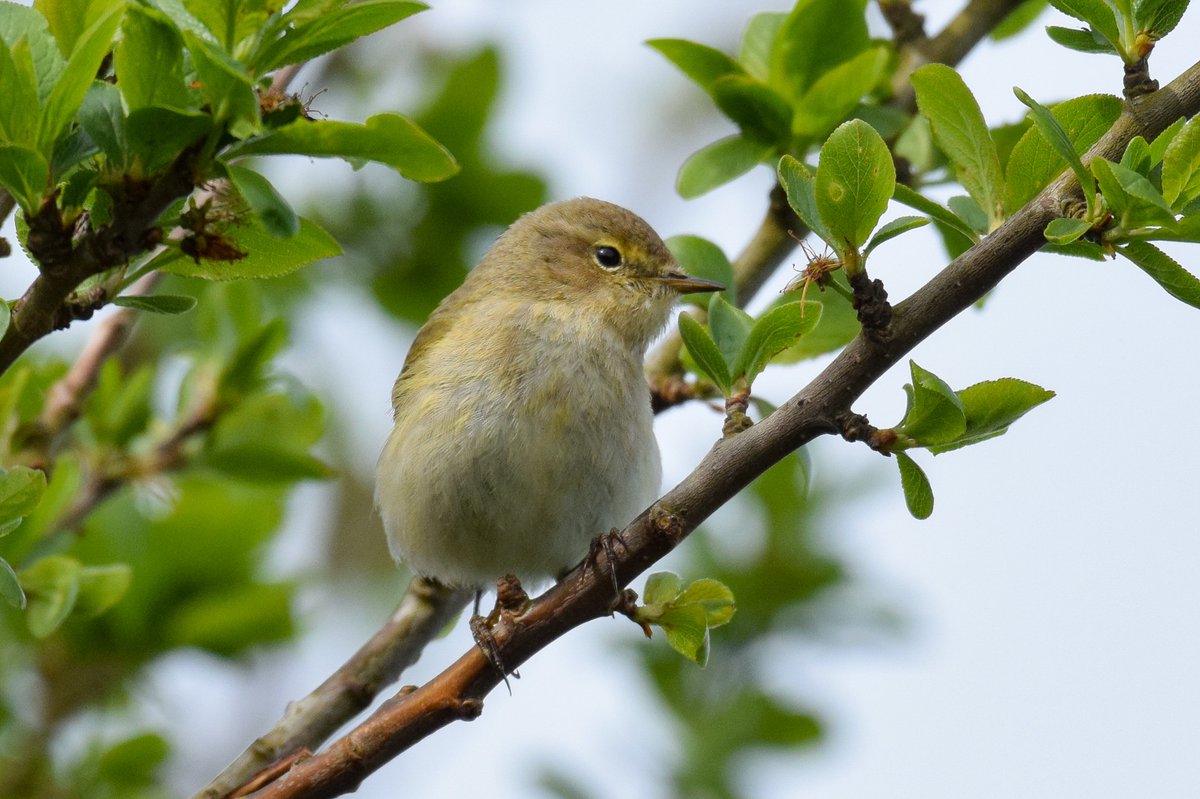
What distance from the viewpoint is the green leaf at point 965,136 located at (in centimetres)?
247

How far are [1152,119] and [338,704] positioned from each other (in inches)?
102

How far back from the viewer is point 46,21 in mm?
2193

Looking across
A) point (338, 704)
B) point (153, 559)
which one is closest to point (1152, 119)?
point (338, 704)

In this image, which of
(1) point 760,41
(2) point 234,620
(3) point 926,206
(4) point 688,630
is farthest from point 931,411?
(2) point 234,620

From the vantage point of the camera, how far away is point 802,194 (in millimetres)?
2363

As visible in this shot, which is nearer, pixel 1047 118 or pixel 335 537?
pixel 1047 118

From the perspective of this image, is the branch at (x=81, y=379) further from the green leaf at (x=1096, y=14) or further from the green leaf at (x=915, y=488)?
the green leaf at (x=1096, y=14)

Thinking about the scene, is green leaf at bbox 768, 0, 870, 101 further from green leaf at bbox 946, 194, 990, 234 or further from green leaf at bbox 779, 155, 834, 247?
green leaf at bbox 779, 155, 834, 247

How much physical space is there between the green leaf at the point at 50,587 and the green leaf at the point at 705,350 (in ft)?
4.82

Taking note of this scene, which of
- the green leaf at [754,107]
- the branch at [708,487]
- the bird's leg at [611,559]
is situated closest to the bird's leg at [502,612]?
the branch at [708,487]

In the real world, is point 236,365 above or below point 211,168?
above

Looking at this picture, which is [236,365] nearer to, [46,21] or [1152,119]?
[46,21]

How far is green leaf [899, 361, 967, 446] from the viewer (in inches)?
91.1

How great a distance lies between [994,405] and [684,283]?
2.37 meters
